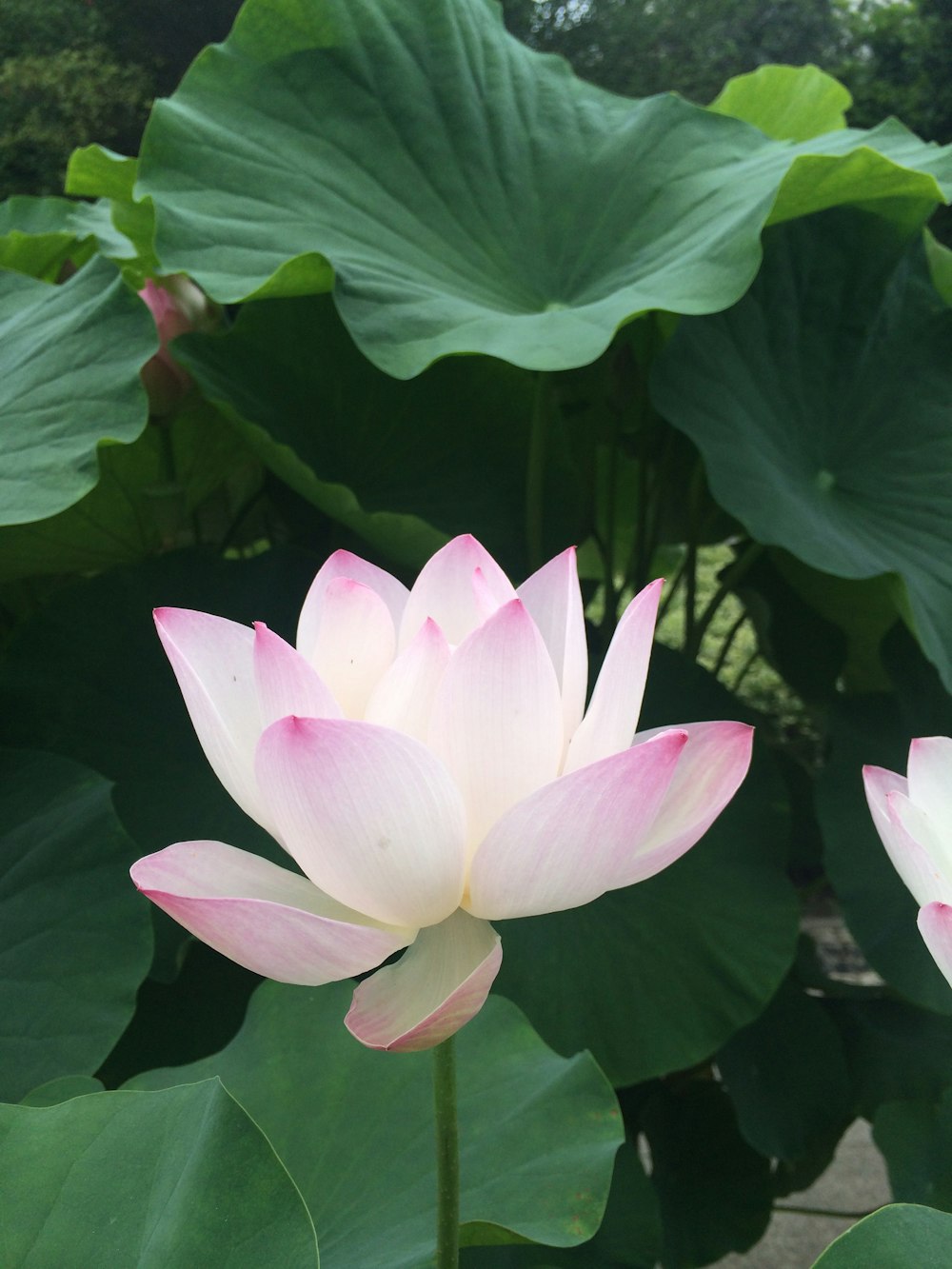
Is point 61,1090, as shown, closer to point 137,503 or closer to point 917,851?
point 917,851

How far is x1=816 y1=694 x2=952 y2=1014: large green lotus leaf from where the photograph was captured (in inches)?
26.1

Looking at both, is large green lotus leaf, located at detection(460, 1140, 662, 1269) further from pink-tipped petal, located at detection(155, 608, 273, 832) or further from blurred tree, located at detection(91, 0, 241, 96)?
blurred tree, located at detection(91, 0, 241, 96)

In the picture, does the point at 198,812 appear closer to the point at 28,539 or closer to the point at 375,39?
the point at 28,539

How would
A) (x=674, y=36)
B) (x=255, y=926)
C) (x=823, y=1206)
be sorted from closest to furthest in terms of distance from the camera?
(x=255, y=926) < (x=823, y=1206) < (x=674, y=36)

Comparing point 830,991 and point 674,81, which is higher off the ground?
point 674,81

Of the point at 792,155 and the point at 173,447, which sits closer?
the point at 792,155

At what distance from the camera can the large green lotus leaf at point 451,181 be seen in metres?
0.62

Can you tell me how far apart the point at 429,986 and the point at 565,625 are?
101 mm

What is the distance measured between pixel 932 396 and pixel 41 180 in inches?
101

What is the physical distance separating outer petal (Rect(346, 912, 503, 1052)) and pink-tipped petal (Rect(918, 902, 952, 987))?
9 centimetres

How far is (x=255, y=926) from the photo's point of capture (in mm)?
226

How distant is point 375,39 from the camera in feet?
2.48

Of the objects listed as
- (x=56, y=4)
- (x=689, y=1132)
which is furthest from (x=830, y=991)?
(x=56, y=4)

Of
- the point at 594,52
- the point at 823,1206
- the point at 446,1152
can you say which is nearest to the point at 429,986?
the point at 446,1152
